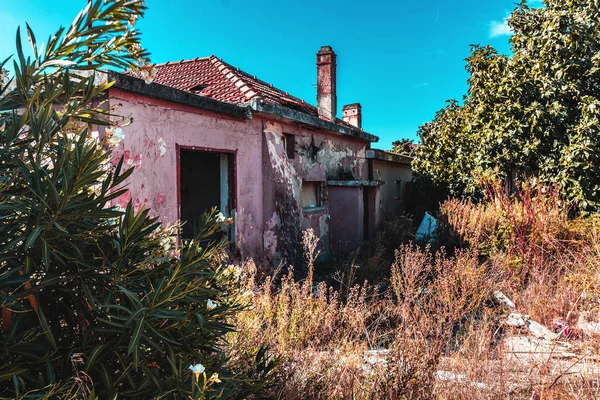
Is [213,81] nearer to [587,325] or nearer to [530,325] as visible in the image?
[530,325]

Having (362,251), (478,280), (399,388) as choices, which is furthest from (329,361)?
(362,251)

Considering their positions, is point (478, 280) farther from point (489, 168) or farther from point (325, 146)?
point (489, 168)

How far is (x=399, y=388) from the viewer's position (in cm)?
304

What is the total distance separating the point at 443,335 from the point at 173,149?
14.2 ft

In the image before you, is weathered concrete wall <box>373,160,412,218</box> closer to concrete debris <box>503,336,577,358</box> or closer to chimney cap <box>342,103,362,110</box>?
chimney cap <box>342,103,362,110</box>

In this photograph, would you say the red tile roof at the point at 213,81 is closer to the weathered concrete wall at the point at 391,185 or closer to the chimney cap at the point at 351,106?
the weathered concrete wall at the point at 391,185

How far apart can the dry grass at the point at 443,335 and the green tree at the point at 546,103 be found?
7.00 ft

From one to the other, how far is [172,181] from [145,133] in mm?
809

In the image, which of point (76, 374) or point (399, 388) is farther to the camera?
point (399, 388)

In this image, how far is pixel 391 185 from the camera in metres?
15.3

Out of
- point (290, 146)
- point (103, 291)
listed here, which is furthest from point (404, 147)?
point (103, 291)

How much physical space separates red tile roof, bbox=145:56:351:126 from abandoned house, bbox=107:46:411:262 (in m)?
0.03

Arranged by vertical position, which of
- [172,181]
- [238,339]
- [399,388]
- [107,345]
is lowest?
[399,388]

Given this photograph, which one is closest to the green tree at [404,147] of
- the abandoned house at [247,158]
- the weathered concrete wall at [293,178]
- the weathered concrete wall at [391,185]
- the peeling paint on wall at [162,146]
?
the weathered concrete wall at [391,185]
